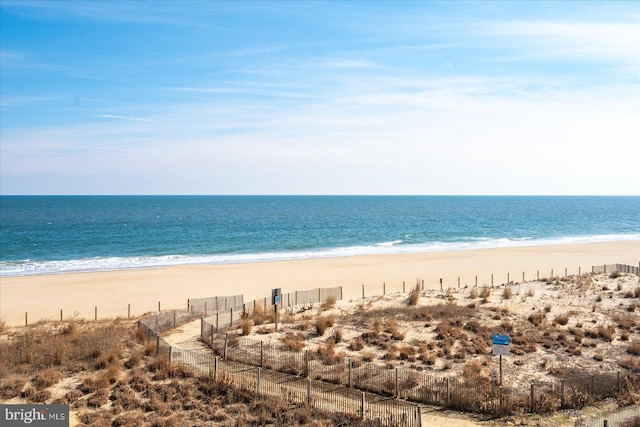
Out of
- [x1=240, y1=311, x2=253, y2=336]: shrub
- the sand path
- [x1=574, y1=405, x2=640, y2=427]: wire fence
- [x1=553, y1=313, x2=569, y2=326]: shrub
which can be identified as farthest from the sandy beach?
[x1=574, y1=405, x2=640, y2=427]: wire fence

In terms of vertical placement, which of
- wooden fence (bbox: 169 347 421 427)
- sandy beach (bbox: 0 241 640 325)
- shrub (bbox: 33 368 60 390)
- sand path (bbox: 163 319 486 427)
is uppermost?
shrub (bbox: 33 368 60 390)

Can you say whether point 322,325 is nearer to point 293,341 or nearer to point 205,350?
point 293,341

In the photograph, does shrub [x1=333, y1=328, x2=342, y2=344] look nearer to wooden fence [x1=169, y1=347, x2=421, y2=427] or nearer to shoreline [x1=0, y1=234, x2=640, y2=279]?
wooden fence [x1=169, y1=347, x2=421, y2=427]

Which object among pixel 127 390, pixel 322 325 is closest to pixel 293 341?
pixel 322 325

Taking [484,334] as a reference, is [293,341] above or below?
below

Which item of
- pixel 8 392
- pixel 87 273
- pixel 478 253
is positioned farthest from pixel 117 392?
pixel 478 253

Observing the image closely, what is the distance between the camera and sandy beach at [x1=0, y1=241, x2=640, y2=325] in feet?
131

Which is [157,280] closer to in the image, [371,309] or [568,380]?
[371,309]

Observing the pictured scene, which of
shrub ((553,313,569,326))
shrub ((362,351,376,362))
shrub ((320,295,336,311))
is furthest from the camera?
shrub ((320,295,336,311))

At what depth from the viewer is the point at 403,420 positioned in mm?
15383

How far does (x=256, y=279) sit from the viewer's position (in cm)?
5094

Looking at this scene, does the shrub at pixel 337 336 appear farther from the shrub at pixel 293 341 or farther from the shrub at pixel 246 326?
the shrub at pixel 246 326

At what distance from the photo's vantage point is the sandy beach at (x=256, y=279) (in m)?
39.9

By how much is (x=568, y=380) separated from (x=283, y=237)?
249 ft
